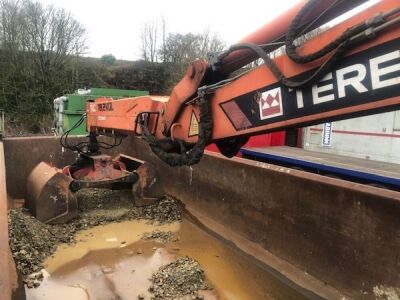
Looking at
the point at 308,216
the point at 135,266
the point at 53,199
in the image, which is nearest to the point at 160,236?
the point at 135,266

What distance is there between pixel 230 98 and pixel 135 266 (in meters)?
2.05

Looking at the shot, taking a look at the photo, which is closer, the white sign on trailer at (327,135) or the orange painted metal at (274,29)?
the orange painted metal at (274,29)

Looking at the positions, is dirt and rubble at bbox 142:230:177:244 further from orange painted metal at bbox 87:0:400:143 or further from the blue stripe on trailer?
the blue stripe on trailer

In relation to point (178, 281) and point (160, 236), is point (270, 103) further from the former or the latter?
point (160, 236)

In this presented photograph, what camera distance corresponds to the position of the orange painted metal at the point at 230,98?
1631mm

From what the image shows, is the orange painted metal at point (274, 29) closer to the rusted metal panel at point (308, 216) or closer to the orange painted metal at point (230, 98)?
the orange painted metal at point (230, 98)

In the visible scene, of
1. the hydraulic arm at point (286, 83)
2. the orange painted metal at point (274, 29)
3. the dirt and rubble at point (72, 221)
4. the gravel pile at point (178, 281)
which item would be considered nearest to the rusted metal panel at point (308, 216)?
the dirt and rubble at point (72, 221)

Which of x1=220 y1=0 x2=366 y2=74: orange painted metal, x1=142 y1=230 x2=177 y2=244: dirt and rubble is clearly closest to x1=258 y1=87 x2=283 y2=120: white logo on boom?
x1=220 y1=0 x2=366 y2=74: orange painted metal

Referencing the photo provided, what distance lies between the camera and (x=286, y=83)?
193cm

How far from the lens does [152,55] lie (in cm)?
2519

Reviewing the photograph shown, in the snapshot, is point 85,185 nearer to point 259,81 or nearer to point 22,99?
point 259,81

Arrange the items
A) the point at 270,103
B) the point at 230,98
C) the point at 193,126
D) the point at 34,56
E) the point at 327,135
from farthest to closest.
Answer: the point at 34,56 < the point at 327,135 < the point at 193,126 < the point at 230,98 < the point at 270,103

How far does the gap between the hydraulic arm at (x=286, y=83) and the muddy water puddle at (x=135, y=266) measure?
4.19 feet

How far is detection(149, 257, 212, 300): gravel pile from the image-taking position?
312 centimetres
